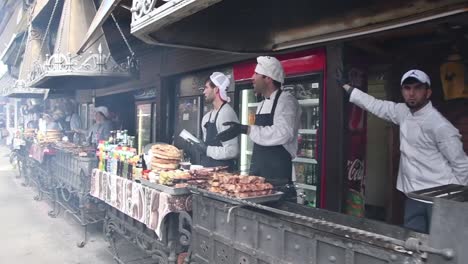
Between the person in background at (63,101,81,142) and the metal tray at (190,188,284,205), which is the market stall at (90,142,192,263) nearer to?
the metal tray at (190,188,284,205)

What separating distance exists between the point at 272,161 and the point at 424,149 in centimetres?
130

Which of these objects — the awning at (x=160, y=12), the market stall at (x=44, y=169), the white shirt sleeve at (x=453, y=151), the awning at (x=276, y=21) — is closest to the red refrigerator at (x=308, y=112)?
the awning at (x=276, y=21)

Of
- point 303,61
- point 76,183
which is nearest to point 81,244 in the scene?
point 76,183

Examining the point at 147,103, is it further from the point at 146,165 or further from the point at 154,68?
the point at 146,165

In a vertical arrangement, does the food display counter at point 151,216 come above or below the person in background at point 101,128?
below

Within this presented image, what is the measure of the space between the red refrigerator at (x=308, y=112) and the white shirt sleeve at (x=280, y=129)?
41.7 inches

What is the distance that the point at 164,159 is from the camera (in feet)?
12.7

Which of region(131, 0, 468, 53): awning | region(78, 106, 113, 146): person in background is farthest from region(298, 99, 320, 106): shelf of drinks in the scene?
region(78, 106, 113, 146): person in background

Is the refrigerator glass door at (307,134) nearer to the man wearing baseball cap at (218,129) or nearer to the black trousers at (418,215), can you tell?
the man wearing baseball cap at (218,129)

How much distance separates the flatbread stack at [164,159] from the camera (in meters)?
3.84

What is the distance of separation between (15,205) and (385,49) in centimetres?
897

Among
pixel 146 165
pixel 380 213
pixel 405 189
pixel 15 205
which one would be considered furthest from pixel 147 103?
pixel 405 189

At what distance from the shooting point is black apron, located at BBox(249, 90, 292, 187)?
132 inches

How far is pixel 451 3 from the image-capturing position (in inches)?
121
